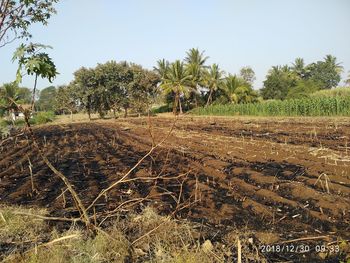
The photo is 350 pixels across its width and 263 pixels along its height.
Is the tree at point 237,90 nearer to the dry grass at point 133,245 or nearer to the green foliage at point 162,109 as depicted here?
the green foliage at point 162,109

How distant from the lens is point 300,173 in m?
6.92

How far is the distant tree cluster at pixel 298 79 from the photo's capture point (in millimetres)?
45200

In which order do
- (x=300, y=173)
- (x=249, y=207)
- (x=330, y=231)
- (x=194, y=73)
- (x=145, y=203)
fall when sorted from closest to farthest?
1. (x=330, y=231)
2. (x=249, y=207)
3. (x=145, y=203)
4. (x=300, y=173)
5. (x=194, y=73)

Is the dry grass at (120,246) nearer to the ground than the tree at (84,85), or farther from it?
nearer to the ground

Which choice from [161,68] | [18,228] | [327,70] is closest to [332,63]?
[327,70]

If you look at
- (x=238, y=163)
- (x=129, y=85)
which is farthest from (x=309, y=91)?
(x=238, y=163)

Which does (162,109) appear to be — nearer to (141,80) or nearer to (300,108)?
(141,80)

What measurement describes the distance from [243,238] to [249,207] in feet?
4.34

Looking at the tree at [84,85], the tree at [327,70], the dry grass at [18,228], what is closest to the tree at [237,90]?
the tree at [84,85]

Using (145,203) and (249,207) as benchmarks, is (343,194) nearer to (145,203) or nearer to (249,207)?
(249,207)
